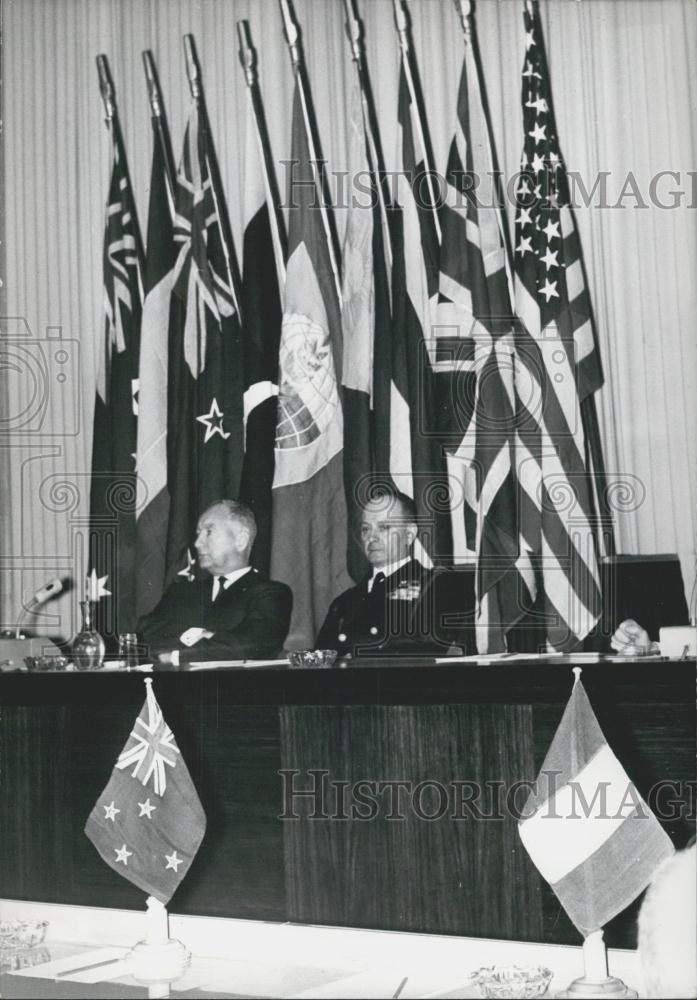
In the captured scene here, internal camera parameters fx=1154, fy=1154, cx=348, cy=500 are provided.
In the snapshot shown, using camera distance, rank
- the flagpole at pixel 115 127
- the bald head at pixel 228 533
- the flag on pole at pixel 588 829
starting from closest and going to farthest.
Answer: the flag on pole at pixel 588 829, the bald head at pixel 228 533, the flagpole at pixel 115 127

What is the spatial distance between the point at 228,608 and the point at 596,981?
2.60m

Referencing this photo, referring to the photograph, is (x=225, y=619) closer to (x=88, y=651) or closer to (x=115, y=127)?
(x=88, y=651)

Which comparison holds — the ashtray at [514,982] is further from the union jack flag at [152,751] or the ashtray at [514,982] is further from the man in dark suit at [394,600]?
the man in dark suit at [394,600]

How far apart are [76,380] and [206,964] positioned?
3.40 m

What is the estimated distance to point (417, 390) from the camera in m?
5.08

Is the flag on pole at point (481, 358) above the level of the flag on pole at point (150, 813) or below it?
above

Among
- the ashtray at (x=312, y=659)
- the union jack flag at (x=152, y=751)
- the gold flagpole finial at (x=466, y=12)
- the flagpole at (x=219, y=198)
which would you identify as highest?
the gold flagpole finial at (x=466, y=12)

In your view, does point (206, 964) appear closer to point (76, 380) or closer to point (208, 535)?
point (208, 535)

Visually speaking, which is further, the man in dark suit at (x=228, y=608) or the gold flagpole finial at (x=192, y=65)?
the gold flagpole finial at (x=192, y=65)

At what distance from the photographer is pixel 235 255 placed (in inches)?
212

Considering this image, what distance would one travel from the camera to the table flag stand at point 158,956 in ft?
9.21

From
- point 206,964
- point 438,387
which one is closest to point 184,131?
point 438,387

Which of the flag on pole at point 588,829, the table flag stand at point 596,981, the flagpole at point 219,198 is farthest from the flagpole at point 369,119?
the table flag stand at point 596,981

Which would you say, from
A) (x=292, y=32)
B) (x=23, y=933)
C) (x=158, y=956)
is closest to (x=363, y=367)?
(x=292, y=32)
